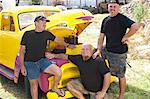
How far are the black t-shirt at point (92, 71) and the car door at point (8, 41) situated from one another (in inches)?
68.9

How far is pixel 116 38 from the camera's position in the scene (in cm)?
608

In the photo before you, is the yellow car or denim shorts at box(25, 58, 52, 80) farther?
the yellow car

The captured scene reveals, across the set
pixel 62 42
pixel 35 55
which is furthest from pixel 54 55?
pixel 35 55

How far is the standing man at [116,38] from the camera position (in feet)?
19.5

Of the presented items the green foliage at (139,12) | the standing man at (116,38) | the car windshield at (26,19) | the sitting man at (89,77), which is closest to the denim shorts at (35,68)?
the sitting man at (89,77)

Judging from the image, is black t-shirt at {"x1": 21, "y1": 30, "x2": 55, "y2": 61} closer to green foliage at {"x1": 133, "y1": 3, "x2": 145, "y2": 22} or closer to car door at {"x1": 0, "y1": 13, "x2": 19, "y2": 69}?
car door at {"x1": 0, "y1": 13, "x2": 19, "y2": 69}

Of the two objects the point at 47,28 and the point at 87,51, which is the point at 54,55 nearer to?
the point at 47,28

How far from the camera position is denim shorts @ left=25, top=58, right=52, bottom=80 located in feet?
19.6

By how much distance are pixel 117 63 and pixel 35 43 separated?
4.95 feet

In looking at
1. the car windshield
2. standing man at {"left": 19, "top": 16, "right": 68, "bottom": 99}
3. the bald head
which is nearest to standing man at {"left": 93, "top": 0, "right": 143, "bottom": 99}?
the bald head

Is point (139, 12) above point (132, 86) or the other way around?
above

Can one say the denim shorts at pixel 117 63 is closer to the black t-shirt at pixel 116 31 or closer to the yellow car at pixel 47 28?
the black t-shirt at pixel 116 31

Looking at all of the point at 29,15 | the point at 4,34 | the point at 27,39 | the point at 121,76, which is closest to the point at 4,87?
the point at 4,34

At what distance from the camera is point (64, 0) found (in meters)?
29.9
